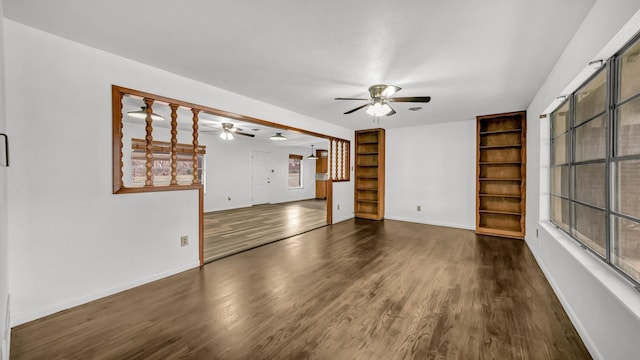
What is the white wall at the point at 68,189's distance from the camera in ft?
6.55

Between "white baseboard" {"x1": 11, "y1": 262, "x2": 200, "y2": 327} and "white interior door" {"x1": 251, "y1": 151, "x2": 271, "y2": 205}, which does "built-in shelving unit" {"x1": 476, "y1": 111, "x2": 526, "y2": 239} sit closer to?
"white baseboard" {"x1": 11, "y1": 262, "x2": 200, "y2": 327}

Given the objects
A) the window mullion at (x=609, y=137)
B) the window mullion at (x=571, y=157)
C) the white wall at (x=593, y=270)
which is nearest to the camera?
the white wall at (x=593, y=270)

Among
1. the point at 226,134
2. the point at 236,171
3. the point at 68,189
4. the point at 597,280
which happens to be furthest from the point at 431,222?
the point at 68,189

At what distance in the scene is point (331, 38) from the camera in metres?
2.13

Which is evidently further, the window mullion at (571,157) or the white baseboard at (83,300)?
the window mullion at (571,157)

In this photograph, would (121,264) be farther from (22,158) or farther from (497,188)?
(497,188)

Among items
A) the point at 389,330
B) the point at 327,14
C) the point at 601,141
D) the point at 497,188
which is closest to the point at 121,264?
the point at 389,330

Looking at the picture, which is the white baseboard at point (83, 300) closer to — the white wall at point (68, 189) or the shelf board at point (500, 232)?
the white wall at point (68, 189)

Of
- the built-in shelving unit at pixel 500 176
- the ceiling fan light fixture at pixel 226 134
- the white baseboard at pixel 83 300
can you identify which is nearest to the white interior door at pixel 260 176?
the ceiling fan light fixture at pixel 226 134

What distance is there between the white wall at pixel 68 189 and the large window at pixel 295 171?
7875 millimetres

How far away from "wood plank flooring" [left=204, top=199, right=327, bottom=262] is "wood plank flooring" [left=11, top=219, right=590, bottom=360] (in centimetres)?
71

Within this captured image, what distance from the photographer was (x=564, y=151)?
272 cm

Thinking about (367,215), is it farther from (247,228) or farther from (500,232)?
(247,228)

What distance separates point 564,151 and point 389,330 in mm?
2685
